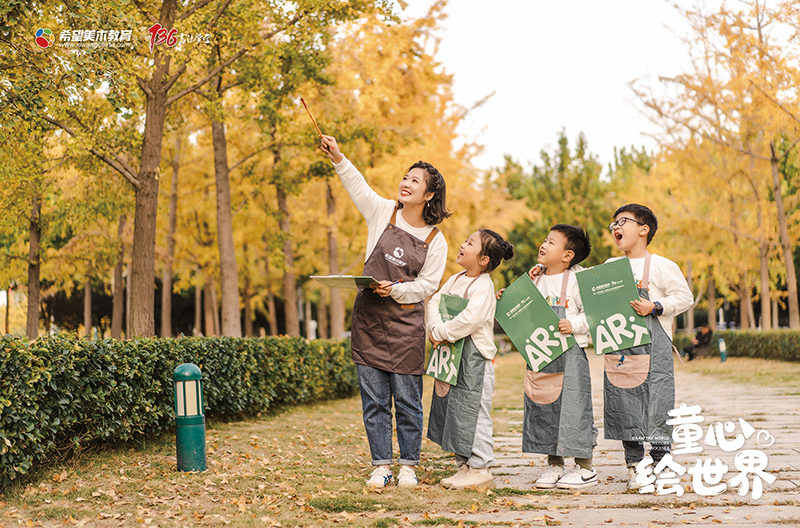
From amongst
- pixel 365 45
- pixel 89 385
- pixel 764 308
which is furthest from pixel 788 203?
pixel 89 385

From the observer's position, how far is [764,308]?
18625mm

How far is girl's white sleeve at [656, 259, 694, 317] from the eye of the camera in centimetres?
420

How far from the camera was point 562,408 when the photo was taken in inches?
170

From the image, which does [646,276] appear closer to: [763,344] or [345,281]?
[345,281]

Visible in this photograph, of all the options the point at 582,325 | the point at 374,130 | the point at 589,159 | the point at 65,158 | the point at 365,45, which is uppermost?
the point at 589,159

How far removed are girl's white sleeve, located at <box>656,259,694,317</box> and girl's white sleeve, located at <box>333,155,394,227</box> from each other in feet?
5.91

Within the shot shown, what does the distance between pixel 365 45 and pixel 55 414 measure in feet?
35.1

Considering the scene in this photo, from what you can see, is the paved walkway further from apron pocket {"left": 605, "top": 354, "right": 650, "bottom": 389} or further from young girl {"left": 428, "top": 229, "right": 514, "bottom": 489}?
apron pocket {"left": 605, "top": 354, "right": 650, "bottom": 389}

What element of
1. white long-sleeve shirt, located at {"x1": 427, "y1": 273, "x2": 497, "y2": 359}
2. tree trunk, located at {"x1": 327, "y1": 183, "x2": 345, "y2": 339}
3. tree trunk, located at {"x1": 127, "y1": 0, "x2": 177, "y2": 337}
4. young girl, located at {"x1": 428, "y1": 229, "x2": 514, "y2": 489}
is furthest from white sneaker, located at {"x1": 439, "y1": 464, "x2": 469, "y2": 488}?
tree trunk, located at {"x1": 327, "y1": 183, "x2": 345, "y2": 339}

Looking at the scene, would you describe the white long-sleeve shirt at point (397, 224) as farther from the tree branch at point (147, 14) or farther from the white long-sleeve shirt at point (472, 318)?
the tree branch at point (147, 14)

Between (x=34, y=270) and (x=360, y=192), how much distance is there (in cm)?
1169

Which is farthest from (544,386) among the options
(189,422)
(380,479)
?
(189,422)

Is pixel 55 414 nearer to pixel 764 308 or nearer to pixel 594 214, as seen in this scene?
pixel 764 308

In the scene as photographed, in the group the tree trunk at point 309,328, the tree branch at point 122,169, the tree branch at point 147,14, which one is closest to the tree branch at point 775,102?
the tree branch at point 147,14
